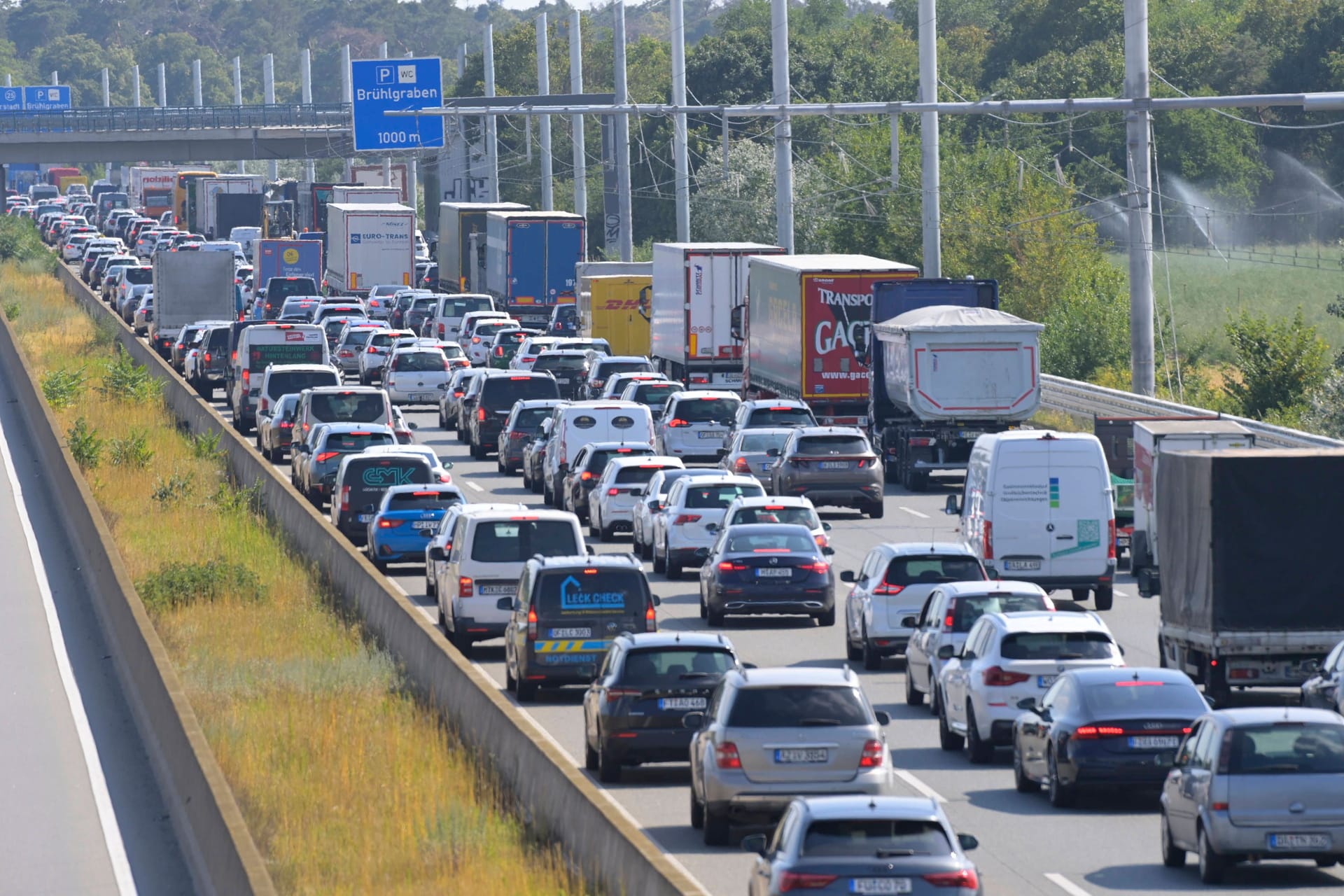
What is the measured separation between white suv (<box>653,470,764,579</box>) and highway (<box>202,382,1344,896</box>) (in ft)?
5.15

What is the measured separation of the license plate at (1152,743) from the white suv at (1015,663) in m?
1.79

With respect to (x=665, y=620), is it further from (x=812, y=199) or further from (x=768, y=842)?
(x=812, y=199)

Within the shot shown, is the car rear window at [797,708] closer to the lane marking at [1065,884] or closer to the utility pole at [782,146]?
the lane marking at [1065,884]

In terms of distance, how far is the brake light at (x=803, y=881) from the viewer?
43.1 ft

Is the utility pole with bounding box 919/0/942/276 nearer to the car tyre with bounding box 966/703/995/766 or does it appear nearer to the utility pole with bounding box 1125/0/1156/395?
the utility pole with bounding box 1125/0/1156/395

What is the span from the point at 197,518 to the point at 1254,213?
216 feet

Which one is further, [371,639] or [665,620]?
[665,620]

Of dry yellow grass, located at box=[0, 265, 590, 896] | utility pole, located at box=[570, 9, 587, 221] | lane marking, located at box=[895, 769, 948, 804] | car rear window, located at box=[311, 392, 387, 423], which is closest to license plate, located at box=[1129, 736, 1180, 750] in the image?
lane marking, located at box=[895, 769, 948, 804]

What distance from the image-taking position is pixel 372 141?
89.8 metres

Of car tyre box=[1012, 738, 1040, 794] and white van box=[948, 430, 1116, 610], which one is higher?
white van box=[948, 430, 1116, 610]

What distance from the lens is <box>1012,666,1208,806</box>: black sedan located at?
18.4m

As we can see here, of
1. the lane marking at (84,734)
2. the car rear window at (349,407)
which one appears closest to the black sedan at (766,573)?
the lane marking at (84,734)

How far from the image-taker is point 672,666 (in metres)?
19.6

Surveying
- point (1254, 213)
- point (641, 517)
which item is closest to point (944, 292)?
point (641, 517)
